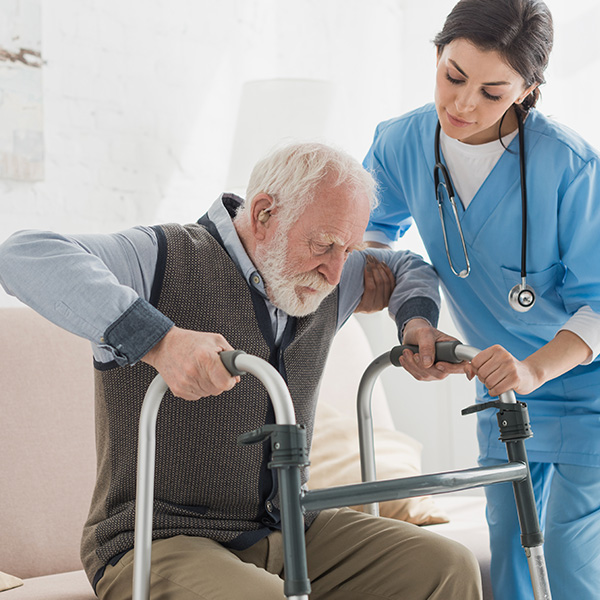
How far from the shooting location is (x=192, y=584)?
1.11 m

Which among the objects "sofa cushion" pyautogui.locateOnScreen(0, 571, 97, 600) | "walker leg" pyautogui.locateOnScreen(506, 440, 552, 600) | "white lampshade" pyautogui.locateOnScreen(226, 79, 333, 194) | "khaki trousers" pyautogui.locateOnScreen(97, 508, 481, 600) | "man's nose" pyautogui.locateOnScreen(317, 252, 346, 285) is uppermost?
"white lampshade" pyautogui.locateOnScreen(226, 79, 333, 194)

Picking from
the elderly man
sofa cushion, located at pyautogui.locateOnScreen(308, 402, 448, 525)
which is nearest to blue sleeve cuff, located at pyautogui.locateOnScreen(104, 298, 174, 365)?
the elderly man

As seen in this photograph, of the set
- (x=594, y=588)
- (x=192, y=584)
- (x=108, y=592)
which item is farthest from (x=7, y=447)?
(x=594, y=588)

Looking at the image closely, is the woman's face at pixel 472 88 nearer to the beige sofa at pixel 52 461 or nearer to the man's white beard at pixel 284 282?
the man's white beard at pixel 284 282

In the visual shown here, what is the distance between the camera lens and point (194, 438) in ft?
4.10

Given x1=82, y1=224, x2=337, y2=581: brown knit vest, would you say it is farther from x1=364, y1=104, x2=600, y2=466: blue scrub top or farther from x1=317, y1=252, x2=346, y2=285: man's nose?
x1=364, y1=104, x2=600, y2=466: blue scrub top

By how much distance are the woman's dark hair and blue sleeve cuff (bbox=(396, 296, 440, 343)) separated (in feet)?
1.38

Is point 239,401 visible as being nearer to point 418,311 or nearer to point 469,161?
point 418,311

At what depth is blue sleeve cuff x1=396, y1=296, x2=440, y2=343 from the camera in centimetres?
142

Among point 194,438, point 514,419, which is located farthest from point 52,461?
point 514,419

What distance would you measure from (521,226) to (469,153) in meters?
0.17

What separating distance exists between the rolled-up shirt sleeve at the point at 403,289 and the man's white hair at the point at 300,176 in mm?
194

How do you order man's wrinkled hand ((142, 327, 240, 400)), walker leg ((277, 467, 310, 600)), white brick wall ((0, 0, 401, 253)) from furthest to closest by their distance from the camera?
white brick wall ((0, 0, 401, 253)) → man's wrinkled hand ((142, 327, 240, 400)) → walker leg ((277, 467, 310, 600))

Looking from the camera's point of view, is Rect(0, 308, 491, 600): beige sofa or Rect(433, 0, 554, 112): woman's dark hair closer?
Rect(433, 0, 554, 112): woman's dark hair
